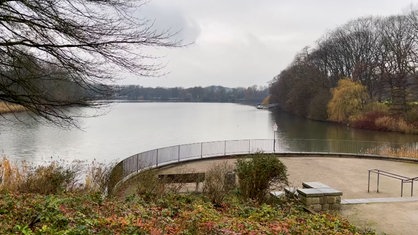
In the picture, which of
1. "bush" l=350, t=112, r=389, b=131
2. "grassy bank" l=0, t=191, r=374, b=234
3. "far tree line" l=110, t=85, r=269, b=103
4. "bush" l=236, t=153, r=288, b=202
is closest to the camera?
"grassy bank" l=0, t=191, r=374, b=234

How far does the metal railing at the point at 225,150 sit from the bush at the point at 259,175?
2.80 metres

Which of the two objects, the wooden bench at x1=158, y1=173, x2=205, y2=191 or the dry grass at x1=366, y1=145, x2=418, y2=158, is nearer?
→ the wooden bench at x1=158, y1=173, x2=205, y2=191

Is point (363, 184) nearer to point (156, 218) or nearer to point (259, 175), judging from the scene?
point (259, 175)

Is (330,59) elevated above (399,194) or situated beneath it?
elevated above

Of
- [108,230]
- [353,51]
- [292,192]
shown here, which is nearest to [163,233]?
[108,230]

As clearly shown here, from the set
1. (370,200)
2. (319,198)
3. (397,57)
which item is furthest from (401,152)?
(397,57)

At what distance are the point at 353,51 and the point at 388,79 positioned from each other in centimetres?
982

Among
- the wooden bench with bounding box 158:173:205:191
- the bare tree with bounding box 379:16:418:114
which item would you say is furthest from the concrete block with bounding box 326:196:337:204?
the bare tree with bounding box 379:16:418:114

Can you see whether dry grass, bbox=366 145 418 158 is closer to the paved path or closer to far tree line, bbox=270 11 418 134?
the paved path

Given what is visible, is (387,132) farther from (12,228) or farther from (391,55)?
(12,228)

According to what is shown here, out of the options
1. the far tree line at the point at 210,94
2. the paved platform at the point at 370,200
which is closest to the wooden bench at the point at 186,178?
the paved platform at the point at 370,200

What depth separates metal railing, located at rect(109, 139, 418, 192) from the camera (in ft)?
48.5

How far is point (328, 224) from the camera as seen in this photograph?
7.19 m

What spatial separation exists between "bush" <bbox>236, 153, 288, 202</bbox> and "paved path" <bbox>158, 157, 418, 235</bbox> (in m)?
1.87
